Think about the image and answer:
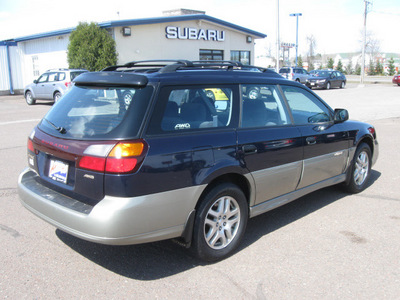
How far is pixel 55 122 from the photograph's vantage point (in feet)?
12.0

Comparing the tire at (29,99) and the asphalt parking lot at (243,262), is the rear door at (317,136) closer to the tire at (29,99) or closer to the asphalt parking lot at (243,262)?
the asphalt parking lot at (243,262)

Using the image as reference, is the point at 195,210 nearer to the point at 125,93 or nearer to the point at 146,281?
the point at 146,281

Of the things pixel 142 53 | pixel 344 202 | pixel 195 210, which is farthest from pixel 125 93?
pixel 142 53

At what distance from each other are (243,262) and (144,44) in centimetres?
2154

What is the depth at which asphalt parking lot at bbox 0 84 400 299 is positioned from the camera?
3121mm

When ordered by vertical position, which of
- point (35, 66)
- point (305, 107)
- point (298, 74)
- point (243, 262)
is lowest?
point (243, 262)

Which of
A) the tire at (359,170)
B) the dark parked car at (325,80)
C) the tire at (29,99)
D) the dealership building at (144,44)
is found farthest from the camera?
the dark parked car at (325,80)

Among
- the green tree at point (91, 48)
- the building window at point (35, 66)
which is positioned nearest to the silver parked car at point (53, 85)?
the green tree at point (91, 48)

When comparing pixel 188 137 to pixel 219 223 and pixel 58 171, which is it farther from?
pixel 58 171

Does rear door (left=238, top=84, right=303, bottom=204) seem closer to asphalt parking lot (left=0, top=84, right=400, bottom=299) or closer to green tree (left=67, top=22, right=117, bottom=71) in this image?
asphalt parking lot (left=0, top=84, right=400, bottom=299)

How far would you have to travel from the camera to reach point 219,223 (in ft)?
11.9

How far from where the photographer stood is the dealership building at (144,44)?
22.8 meters

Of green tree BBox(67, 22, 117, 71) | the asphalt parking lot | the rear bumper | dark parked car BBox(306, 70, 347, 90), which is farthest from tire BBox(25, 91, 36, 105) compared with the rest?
dark parked car BBox(306, 70, 347, 90)

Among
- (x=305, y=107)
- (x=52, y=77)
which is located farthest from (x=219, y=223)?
(x=52, y=77)
